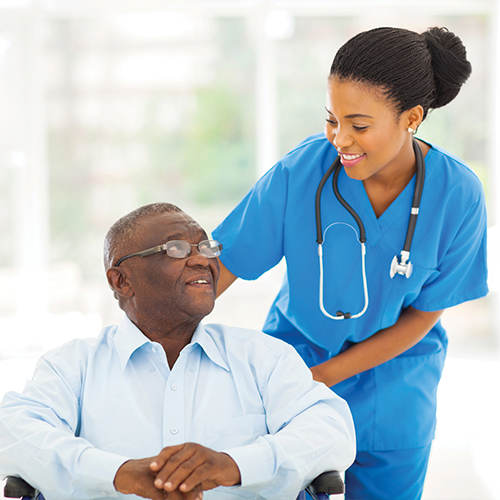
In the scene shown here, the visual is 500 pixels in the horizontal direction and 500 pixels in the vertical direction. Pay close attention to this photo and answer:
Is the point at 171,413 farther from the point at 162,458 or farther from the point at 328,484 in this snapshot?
the point at 328,484

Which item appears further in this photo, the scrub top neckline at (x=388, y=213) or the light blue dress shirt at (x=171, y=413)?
the scrub top neckline at (x=388, y=213)

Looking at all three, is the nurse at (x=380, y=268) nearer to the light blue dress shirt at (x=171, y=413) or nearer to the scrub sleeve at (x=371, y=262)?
the scrub sleeve at (x=371, y=262)

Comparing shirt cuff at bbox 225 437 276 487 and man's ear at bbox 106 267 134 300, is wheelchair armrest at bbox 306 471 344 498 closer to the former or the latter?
shirt cuff at bbox 225 437 276 487

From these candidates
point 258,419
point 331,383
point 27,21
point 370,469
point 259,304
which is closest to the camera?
point 258,419

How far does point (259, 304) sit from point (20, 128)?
270 centimetres

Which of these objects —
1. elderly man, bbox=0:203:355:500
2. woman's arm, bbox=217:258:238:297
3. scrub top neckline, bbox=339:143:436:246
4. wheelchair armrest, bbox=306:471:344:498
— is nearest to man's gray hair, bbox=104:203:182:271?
elderly man, bbox=0:203:355:500

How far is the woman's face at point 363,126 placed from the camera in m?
1.35

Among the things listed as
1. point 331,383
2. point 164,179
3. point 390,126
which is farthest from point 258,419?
→ point 164,179

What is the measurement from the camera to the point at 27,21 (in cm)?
434

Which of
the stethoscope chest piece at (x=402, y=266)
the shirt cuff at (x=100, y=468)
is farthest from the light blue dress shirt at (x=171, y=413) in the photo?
the stethoscope chest piece at (x=402, y=266)

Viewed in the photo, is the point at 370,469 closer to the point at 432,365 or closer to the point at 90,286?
the point at 432,365

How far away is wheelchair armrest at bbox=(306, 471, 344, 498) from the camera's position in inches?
44.3

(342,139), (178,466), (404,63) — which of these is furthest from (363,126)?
(178,466)

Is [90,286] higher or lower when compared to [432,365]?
lower
